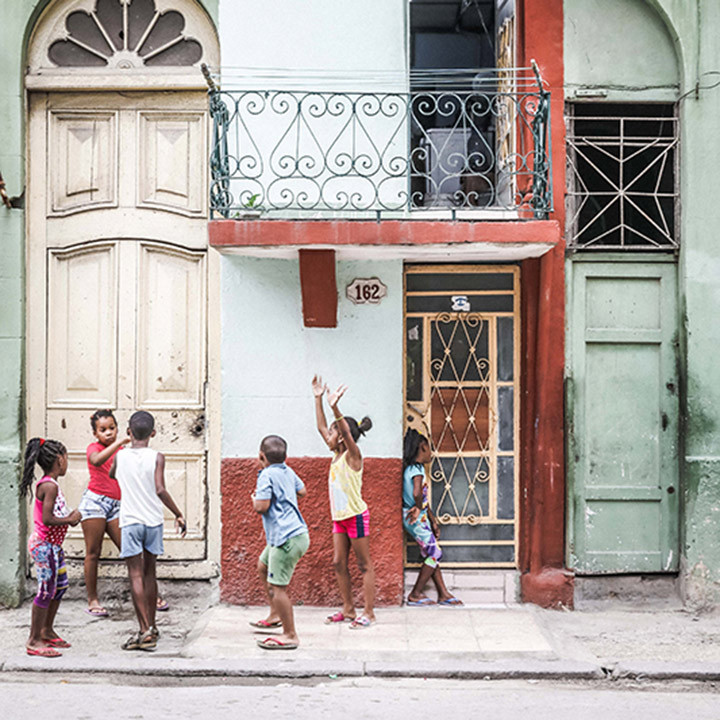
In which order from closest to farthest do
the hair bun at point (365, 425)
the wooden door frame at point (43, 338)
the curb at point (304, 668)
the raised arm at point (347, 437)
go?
the curb at point (304, 668)
the raised arm at point (347, 437)
the hair bun at point (365, 425)
the wooden door frame at point (43, 338)

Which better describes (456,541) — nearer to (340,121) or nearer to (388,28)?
(340,121)

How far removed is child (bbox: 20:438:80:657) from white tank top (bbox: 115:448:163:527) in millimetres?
330

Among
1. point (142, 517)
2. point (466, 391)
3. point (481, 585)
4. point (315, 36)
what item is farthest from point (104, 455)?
point (315, 36)

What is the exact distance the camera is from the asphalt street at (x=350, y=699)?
543 centimetres

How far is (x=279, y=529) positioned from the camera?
6348 millimetres

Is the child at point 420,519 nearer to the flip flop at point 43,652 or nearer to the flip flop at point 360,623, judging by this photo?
the flip flop at point 360,623

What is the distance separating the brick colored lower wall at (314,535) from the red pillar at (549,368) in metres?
1.10

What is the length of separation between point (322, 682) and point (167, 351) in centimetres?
311

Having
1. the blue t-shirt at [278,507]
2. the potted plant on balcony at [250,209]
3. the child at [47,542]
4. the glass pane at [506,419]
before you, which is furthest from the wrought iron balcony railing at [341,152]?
the child at [47,542]

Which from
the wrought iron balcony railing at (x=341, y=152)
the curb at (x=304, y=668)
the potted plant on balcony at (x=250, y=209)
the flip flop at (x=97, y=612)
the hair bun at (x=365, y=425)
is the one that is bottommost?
the curb at (x=304, y=668)

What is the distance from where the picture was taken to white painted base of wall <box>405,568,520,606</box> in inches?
307

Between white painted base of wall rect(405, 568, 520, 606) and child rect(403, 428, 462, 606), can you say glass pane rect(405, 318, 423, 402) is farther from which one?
white painted base of wall rect(405, 568, 520, 606)

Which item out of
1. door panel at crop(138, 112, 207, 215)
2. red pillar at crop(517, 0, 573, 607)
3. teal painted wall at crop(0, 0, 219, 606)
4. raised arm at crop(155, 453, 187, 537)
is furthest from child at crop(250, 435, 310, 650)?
door panel at crop(138, 112, 207, 215)

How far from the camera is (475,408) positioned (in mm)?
7910
